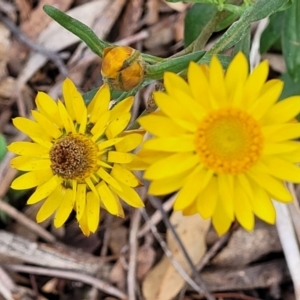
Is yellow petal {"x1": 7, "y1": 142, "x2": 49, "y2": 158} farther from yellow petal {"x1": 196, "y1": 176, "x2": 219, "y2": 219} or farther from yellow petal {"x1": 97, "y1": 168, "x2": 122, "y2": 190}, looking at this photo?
yellow petal {"x1": 196, "y1": 176, "x2": 219, "y2": 219}

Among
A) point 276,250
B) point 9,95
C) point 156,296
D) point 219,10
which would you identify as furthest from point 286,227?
point 9,95

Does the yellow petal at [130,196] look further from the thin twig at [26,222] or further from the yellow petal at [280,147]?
the thin twig at [26,222]

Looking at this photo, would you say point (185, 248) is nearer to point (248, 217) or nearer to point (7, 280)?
point (7, 280)

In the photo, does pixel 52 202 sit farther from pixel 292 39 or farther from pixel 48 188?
pixel 292 39

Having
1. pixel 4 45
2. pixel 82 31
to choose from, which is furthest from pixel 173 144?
pixel 4 45

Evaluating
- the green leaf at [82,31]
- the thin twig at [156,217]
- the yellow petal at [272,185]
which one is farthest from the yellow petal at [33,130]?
the thin twig at [156,217]
